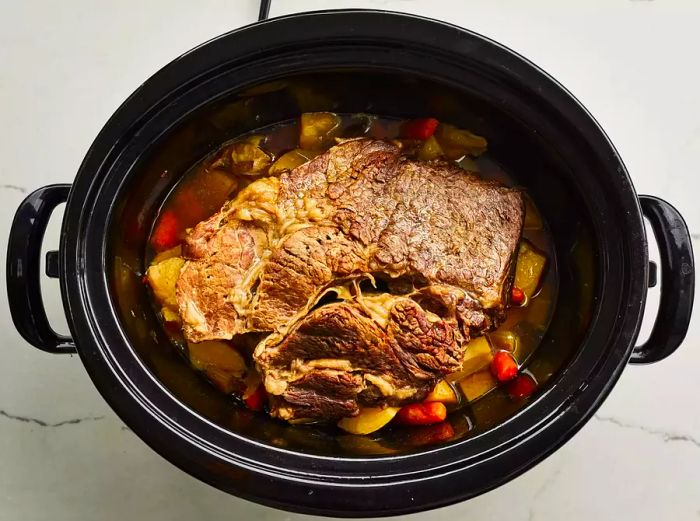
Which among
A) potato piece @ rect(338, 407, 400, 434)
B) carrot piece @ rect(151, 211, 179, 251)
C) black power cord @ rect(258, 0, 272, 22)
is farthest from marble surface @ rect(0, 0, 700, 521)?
potato piece @ rect(338, 407, 400, 434)

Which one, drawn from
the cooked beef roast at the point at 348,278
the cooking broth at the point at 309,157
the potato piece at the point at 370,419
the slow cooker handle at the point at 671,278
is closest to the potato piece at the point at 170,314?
the cooking broth at the point at 309,157

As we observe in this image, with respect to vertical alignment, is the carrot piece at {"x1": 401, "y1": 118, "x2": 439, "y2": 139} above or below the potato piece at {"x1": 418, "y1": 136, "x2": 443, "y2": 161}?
above

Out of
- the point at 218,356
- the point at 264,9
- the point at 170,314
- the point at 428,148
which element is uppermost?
the point at 264,9

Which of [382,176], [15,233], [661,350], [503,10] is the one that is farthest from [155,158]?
[661,350]

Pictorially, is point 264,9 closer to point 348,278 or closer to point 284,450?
point 348,278

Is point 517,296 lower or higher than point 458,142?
lower

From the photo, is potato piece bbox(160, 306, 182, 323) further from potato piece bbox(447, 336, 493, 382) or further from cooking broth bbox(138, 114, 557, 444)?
potato piece bbox(447, 336, 493, 382)

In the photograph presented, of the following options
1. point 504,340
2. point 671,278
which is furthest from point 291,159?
point 671,278
